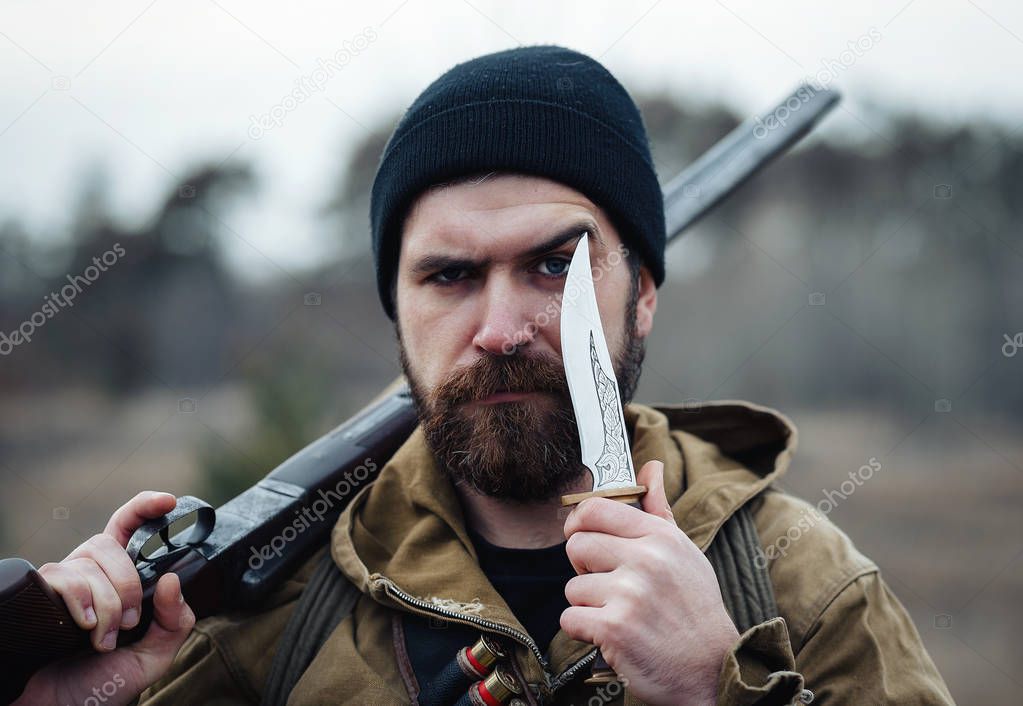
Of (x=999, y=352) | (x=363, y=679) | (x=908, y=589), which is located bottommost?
(x=908, y=589)

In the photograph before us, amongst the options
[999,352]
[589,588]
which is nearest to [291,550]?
[589,588]

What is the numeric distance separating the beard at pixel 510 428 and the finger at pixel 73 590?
38.7 inches

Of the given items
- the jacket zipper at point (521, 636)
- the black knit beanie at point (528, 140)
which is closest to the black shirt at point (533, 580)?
the jacket zipper at point (521, 636)

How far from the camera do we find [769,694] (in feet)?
5.60

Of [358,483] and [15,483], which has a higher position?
[358,483]

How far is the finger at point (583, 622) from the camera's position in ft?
5.54

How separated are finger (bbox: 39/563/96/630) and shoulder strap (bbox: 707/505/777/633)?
155 centimetres

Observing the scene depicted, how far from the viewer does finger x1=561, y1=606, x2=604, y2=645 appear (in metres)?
1.69

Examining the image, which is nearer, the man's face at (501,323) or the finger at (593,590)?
the finger at (593,590)

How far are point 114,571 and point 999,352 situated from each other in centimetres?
1162

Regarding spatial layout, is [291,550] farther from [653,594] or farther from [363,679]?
[653,594]

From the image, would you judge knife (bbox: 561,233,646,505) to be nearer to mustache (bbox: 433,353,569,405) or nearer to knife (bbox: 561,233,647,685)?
knife (bbox: 561,233,647,685)

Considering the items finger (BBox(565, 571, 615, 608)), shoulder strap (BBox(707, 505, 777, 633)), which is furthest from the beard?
finger (BBox(565, 571, 615, 608))

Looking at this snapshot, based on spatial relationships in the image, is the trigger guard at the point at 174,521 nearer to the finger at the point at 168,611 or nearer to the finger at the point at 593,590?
the finger at the point at 168,611
